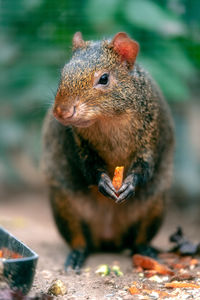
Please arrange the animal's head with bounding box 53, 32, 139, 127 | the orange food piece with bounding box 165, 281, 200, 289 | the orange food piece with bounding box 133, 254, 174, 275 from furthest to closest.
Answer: the orange food piece with bounding box 133, 254, 174, 275, the orange food piece with bounding box 165, 281, 200, 289, the animal's head with bounding box 53, 32, 139, 127

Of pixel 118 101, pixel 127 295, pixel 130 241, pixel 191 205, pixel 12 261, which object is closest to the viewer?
pixel 12 261

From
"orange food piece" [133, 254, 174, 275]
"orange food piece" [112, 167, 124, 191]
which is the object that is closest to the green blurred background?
"orange food piece" [112, 167, 124, 191]

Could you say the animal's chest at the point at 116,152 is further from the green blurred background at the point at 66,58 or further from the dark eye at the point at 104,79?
the green blurred background at the point at 66,58

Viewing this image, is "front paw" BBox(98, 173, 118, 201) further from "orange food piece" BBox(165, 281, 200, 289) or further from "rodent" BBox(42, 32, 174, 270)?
"orange food piece" BBox(165, 281, 200, 289)

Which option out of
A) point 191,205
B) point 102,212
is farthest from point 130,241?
point 191,205

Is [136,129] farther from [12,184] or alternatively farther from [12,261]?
[12,184]

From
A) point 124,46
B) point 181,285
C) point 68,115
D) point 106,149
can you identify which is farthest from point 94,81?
point 181,285

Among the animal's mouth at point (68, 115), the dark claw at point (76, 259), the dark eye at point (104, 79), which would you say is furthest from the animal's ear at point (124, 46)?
the dark claw at point (76, 259)
